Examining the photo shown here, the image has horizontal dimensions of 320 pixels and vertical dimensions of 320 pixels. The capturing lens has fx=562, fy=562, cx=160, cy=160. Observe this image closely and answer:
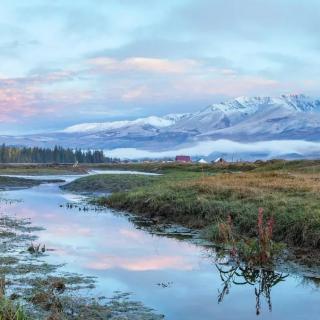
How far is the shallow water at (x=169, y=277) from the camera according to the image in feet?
52.3

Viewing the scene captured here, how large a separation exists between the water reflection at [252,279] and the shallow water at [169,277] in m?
0.03

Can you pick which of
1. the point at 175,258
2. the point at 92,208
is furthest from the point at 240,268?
the point at 92,208

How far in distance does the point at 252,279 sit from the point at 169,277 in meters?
2.86

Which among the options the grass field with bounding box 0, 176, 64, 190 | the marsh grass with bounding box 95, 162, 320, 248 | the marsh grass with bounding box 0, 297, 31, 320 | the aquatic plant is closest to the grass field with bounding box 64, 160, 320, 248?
the marsh grass with bounding box 95, 162, 320, 248

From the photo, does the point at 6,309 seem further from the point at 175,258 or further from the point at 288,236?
the point at 288,236

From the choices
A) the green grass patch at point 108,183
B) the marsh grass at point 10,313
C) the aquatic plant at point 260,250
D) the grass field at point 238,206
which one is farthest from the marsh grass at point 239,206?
the green grass patch at point 108,183

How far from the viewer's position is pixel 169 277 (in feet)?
64.2

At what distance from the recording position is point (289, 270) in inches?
794

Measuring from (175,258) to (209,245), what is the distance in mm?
3143

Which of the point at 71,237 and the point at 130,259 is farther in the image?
the point at 71,237

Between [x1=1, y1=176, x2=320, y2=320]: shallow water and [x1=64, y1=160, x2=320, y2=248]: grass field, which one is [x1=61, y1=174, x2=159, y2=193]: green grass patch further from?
[x1=1, y1=176, x2=320, y2=320]: shallow water

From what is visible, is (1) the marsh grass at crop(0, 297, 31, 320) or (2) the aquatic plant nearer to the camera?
(1) the marsh grass at crop(0, 297, 31, 320)

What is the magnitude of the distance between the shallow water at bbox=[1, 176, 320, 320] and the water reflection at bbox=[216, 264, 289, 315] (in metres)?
0.03

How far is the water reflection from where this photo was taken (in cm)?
1742
